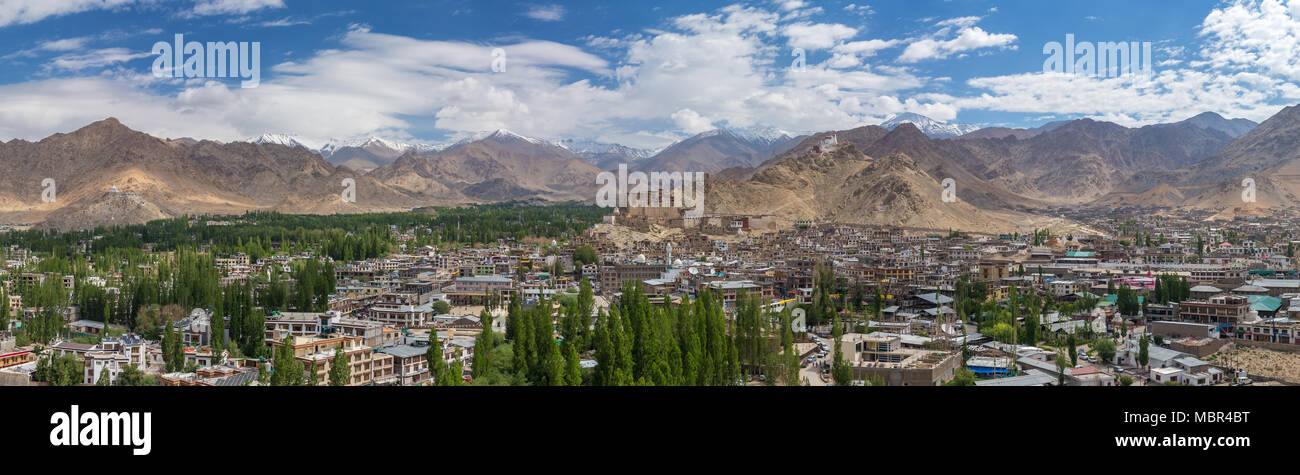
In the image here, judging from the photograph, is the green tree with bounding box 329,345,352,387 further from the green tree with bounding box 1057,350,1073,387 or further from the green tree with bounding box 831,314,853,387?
the green tree with bounding box 1057,350,1073,387

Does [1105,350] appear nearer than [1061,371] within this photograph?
No

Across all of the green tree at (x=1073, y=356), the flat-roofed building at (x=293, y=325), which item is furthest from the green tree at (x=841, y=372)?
the flat-roofed building at (x=293, y=325)

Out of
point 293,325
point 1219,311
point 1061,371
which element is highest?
point 1219,311

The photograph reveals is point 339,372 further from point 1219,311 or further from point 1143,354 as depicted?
point 1219,311

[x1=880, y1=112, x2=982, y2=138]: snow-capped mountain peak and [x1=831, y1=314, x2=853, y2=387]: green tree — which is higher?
[x1=880, y1=112, x2=982, y2=138]: snow-capped mountain peak

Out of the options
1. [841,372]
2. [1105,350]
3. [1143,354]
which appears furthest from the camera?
[1105,350]

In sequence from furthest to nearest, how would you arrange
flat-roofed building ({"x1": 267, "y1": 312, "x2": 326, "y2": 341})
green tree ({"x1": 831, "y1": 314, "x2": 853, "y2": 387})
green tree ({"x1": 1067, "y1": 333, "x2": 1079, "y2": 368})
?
1. flat-roofed building ({"x1": 267, "y1": 312, "x2": 326, "y2": 341})
2. green tree ({"x1": 1067, "y1": 333, "x2": 1079, "y2": 368})
3. green tree ({"x1": 831, "y1": 314, "x2": 853, "y2": 387})

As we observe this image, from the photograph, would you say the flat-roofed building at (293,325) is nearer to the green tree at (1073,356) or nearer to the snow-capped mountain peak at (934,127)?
the green tree at (1073,356)

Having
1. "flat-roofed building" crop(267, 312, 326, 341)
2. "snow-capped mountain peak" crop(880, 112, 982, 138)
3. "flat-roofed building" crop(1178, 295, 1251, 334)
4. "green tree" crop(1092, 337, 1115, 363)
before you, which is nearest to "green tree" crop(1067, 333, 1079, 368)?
"green tree" crop(1092, 337, 1115, 363)

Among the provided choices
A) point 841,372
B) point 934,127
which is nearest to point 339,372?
point 841,372
